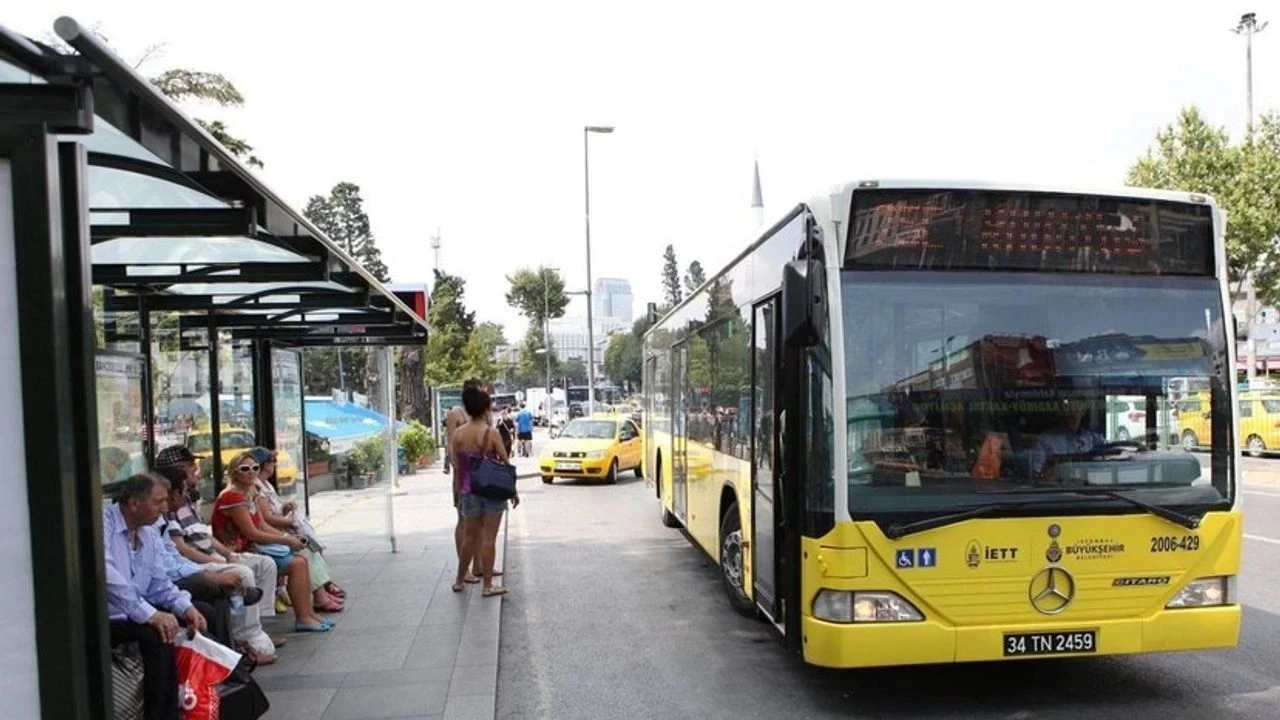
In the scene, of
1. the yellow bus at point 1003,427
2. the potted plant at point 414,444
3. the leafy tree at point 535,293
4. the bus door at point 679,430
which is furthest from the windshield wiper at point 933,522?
the leafy tree at point 535,293

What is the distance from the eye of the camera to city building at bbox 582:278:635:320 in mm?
126188

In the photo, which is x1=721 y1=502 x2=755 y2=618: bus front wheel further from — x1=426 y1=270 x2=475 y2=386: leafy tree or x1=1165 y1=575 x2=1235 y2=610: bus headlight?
x1=426 y1=270 x2=475 y2=386: leafy tree

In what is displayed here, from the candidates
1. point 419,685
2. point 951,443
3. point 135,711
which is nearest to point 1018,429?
point 951,443

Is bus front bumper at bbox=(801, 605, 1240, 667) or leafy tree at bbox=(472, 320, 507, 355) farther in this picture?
leafy tree at bbox=(472, 320, 507, 355)

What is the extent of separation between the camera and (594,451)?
18734mm

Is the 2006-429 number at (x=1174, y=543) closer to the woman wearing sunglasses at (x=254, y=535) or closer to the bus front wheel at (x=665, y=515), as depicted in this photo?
the woman wearing sunglasses at (x=254, y=535)

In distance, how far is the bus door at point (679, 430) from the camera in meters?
9.46

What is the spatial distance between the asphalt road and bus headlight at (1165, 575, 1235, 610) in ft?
2.00

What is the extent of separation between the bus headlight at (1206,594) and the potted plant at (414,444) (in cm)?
1940

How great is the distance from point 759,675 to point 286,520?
3.83 metres

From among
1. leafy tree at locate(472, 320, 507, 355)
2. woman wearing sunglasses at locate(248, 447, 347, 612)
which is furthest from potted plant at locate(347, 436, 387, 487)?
leafy tree at locate(472, 320, 507, 355)

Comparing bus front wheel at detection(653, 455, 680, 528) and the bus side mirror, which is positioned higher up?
the bus side mirror

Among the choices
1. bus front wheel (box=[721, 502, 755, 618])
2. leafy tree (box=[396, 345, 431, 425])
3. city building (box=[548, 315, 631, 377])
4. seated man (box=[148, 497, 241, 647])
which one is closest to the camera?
seated man (box=[148, 497, 241, 647])

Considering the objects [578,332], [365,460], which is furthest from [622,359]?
[365,460]
